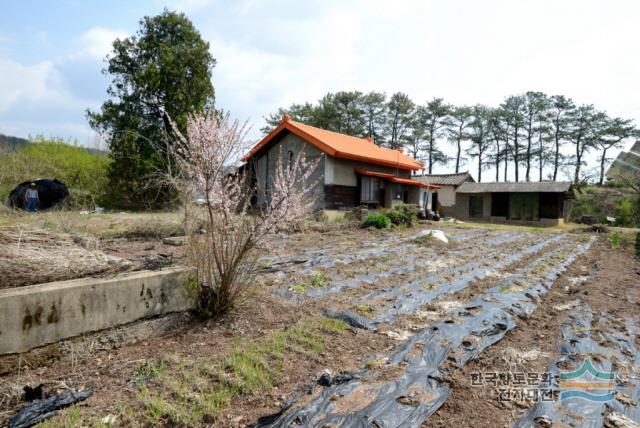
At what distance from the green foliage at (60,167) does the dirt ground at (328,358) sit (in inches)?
470

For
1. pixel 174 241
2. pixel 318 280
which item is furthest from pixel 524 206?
pixel 174 241

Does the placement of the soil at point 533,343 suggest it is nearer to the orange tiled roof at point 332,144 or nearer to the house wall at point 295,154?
the orange tiled roof at point 332,144

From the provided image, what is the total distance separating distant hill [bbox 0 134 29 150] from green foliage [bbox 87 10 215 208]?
3.26 metres

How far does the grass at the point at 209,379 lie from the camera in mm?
2004

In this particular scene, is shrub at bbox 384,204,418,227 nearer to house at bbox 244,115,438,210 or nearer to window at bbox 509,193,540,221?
house at bbox 244,115,438,210

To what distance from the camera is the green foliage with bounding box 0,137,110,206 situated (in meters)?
12.8

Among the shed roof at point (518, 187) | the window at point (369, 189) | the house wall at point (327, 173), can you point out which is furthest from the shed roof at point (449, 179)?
the house wall at point (327, 173)

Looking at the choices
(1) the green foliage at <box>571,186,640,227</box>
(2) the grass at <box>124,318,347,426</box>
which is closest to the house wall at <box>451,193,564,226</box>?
(1) the green foliage at <box>571,186,640,227</box>

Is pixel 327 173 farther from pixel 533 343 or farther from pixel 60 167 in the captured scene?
pixel 60 167

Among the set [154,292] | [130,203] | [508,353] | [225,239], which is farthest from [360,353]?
[130,203]

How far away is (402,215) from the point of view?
1341cm

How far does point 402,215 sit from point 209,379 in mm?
11853

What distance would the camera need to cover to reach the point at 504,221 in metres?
22.7

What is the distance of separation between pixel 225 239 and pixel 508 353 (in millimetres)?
2808
